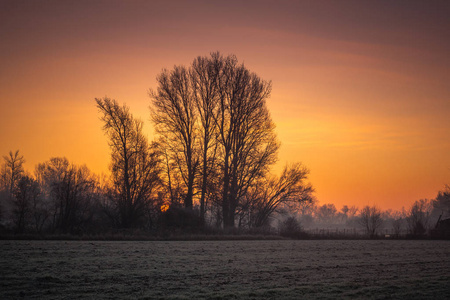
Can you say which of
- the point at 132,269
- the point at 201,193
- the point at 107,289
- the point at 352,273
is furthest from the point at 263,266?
the point at 201,193

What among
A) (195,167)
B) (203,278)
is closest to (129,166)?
(195,167)

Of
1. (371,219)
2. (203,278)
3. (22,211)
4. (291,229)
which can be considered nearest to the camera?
(203,278)

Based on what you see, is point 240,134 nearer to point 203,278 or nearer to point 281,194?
point 281,194

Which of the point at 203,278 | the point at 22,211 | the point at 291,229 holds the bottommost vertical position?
the point at 203,278

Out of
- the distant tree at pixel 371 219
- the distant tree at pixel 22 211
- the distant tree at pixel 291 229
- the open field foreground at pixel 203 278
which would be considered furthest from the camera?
the distant tree at pixel 371 219

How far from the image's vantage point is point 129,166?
3956cm

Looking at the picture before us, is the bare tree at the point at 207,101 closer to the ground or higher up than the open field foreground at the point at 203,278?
higher up

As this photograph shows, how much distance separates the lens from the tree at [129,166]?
127 ft

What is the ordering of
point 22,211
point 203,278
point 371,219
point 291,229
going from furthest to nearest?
1. point 371,219
2. point 291,229
3. point 22,211
4. point 203,278

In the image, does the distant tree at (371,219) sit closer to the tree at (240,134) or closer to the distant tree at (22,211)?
the tree at (240,134)

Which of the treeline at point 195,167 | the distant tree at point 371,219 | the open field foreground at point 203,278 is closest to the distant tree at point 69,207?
the treeline at point 195,167

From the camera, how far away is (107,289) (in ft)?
36.2

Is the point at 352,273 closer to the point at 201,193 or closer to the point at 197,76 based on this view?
the point at 201,193

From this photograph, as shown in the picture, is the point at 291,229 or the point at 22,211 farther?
the point at 291,229
